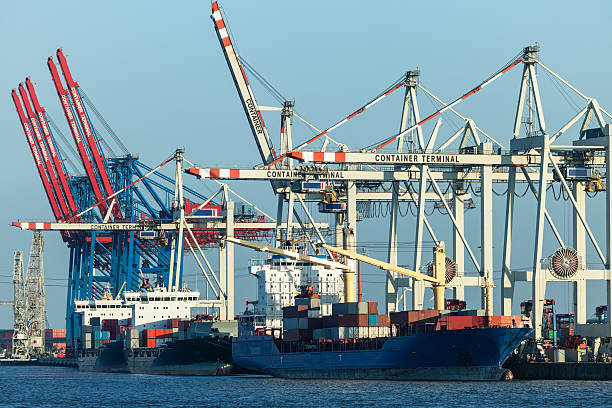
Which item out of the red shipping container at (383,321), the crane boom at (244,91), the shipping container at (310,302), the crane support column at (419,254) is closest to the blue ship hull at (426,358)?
the red shipping container at (383,321)

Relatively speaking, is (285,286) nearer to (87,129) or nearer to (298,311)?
(298,311)

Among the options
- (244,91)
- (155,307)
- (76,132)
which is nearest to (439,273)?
(244,91)

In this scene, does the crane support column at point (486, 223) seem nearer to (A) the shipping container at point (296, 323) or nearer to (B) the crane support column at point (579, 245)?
(B) the crane support column at point (579, 245)

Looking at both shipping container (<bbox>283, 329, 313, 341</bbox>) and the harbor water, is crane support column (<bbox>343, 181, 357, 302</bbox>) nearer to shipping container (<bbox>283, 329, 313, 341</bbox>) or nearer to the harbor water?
shipping container (<bbox>283, 329, 313, 341</bbox>)

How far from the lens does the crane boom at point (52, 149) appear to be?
363ft

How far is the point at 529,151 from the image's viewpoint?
65.6 meters

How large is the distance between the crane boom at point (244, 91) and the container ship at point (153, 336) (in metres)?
12.7

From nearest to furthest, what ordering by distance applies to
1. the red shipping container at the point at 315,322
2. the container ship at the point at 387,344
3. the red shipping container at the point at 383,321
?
the container ship at the point at 387,344 < the red shipping container at the point at 383,321 < the red shipping container at the point at 315,322

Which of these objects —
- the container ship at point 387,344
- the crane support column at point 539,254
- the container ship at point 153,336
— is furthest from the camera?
the container ship at point 153,336

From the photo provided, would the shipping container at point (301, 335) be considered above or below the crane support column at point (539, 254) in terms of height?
below

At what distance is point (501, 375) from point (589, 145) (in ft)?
45.4

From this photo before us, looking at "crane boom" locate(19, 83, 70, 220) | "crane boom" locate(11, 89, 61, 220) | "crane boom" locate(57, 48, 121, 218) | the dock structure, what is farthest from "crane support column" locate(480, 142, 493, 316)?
"crane boom" locate(11, 89, 61, 220)

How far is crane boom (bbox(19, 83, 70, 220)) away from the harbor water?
4468 centimetres

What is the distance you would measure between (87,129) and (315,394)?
59.0 m
